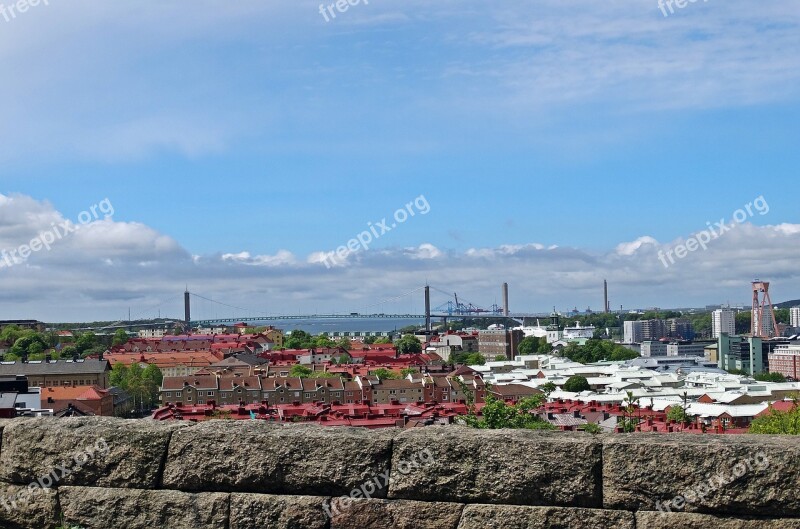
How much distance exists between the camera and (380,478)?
4129 mm

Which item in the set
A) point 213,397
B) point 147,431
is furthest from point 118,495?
point 213,397

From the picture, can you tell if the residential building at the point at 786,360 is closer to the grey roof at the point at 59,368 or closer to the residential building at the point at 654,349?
the residential building at the point at 654,349

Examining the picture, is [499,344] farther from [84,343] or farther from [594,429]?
[594,429]

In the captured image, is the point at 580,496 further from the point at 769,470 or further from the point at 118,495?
the point at 118,495

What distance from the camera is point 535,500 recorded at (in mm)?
3943

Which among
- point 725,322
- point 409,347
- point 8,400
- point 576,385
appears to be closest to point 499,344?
point 409,347

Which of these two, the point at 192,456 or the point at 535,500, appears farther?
the point at 192,456

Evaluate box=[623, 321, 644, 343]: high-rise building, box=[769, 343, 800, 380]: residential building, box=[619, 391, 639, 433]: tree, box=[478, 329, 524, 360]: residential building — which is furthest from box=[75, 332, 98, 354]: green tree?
box=[623, 321, 644, 343]: high-rise building

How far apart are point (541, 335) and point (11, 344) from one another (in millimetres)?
94162

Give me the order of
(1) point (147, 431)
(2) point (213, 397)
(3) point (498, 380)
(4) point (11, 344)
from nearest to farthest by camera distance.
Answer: (1) point (147, 431)
(2) point (213, 397)
(3) point (498, 380)
(4) point (11, 344)

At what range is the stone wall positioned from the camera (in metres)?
3.80

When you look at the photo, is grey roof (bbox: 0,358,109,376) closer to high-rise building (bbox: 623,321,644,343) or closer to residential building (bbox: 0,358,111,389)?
residential building (bbox: 0,358,111,389)

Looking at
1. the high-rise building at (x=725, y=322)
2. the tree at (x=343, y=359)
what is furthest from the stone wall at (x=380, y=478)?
the high-rise building at (x=725, y=322)

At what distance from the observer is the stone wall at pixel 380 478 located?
3801 mm
